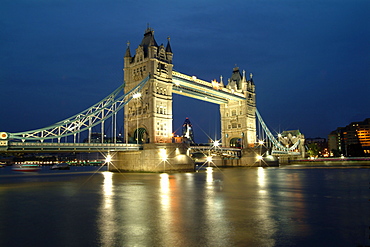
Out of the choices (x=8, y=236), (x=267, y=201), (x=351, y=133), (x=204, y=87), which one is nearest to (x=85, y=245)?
(x=8, y=236)

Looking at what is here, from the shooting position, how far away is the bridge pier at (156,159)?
4769 cm

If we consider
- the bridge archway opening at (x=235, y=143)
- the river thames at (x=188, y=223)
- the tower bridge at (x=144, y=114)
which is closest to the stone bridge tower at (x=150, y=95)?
the tower bridge at (x=144, y=114)

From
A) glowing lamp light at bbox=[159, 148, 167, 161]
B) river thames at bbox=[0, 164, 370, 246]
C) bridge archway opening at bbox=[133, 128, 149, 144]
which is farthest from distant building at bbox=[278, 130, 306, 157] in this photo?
river thames at bbox=[0, 164, 370, 246]

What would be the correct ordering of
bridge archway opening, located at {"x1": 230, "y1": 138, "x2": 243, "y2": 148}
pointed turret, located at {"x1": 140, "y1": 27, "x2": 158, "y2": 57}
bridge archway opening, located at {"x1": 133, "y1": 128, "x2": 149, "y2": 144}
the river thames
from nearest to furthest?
A: the river thames, bridge archway opening, located at {"x1": 133, "y1": 128, "x2": 149, "y2": 144}, pointed turret, located at {"x1": 140, "y1": 27, "x2": 158, "y2": 57}, bridge archway opening, located at {"x1": 230, "y1": 138, "x2": 243, "y2": 148}

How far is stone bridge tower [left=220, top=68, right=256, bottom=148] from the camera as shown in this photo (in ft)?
265

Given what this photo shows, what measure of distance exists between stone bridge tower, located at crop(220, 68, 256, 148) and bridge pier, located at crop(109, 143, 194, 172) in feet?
104

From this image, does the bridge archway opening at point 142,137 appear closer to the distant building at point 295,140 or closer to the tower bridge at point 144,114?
the tower bridge at point 144,114

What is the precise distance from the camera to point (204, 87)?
64250mm

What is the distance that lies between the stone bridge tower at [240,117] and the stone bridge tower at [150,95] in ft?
95.9

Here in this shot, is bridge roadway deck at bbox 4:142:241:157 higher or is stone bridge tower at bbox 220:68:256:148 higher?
stone bridge tower at bbox 220:68:256:148

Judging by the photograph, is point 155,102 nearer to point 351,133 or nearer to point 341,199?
point 341,199

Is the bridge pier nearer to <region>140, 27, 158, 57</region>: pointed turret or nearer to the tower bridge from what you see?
the tower bridge

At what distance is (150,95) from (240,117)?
36712 millimetres

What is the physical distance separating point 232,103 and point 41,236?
76176 millimetres
